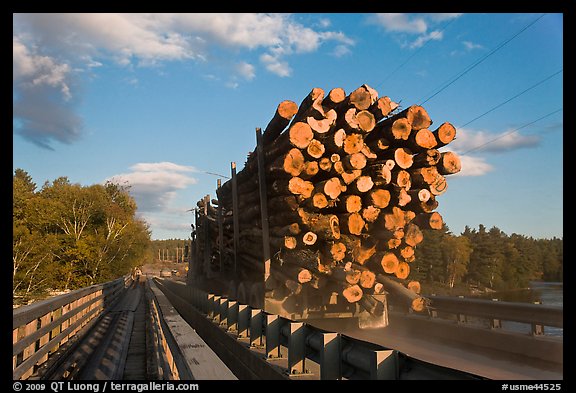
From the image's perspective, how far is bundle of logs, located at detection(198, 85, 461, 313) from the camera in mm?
10062

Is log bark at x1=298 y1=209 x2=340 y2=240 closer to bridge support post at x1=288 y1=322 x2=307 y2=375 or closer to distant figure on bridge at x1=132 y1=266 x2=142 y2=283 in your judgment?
bridge support post at x1=288 y1=322 x2=307 y2=375

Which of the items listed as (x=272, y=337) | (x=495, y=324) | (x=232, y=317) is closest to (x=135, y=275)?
(x=232, y=317)

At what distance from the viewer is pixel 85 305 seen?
1432 centimetres

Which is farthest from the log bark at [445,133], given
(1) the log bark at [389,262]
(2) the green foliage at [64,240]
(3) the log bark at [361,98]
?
(2) the green foliage at [64,240]

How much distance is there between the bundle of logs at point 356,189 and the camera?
1006 centimetres

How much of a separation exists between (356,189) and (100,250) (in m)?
41.5

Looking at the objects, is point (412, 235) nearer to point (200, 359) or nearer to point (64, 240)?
point (200, 359)

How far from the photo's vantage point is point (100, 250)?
46562mm

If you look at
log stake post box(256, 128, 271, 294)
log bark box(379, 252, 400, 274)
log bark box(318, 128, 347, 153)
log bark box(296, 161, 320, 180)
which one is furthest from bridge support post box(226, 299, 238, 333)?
log bark box(318, 128, 347, 153)
